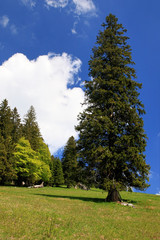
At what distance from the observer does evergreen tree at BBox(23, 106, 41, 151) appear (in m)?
49.8

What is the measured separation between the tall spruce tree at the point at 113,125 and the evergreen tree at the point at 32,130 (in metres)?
32.6

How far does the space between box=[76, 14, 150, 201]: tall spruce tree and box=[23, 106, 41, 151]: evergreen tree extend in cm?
3261

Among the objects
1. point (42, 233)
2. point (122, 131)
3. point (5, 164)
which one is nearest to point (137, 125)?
point (122, 131)

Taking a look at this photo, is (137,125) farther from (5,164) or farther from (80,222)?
(5,164)

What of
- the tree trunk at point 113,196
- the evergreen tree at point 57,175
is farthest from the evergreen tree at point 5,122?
the tree trunk at point 113,196

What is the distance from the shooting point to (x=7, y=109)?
40.9m

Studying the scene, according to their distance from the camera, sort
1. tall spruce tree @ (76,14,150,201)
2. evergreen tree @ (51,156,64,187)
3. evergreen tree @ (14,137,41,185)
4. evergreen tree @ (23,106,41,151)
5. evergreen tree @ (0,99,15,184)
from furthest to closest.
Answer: evergreen tree @ (51,156,64,187), evergreen tree @ (23,106,41,151), evergreen tree @ (14,137,41,185), evergreen tree @ (0,99,15,184), tall spruce tree @ (76,14,150,201)

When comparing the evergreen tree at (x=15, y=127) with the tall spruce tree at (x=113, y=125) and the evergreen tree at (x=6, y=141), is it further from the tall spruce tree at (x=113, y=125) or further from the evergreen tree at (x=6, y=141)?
the tall spruce tree at (x=113, y=125)

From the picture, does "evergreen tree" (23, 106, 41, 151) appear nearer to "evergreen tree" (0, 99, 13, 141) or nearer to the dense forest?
"evergreen tree" (0, 99, 13, 141)

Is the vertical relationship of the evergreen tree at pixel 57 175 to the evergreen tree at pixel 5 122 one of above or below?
below

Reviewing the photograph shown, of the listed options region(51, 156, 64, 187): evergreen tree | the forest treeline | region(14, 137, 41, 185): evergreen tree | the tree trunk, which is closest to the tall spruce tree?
the tree trunk

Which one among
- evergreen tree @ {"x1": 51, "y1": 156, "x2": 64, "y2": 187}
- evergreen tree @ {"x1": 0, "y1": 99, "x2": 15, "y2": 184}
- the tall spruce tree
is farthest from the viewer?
evergreen tree @ {"x1": 51, "y1": 156, "x2": 64, "y2": 187}

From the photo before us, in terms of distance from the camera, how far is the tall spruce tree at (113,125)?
685 inches

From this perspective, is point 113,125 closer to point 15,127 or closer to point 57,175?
point 15,127
